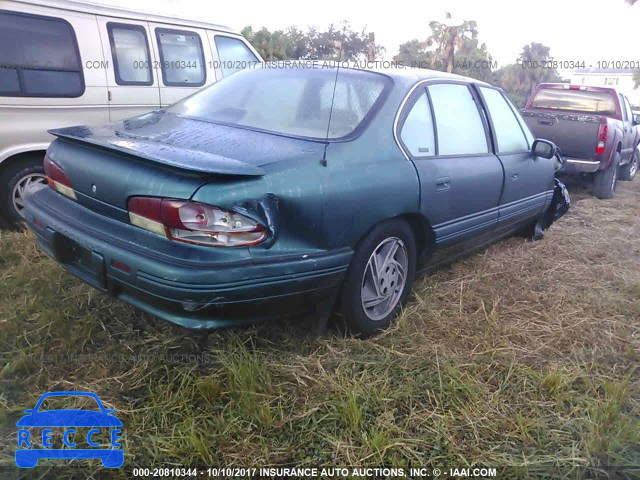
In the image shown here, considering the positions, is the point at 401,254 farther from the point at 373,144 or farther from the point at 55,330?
the point at 55,330

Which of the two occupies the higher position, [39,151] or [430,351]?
[39,151]

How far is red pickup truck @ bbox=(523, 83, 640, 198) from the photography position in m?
6.73

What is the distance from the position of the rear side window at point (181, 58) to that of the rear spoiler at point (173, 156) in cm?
284

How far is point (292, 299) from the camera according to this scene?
226cm

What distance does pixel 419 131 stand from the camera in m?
2.92

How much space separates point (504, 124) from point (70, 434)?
3.35 meters

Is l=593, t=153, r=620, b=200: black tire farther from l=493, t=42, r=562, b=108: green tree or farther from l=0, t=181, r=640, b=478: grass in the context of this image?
l=493, t=42, r=562, b=108: green tree

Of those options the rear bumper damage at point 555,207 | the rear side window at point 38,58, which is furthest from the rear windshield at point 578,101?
the rear side window at point 38,58

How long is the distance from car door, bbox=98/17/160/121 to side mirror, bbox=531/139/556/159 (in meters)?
3.43

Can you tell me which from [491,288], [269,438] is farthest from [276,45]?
[269,438]

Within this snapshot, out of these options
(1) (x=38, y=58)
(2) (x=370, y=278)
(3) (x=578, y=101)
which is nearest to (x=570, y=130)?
(3) (x=578, y=101)

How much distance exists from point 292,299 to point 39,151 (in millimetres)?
3016

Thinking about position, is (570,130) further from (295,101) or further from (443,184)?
(295,101)

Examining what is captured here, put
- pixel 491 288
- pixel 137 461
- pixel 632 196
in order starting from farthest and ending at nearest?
pixel 632 196, pixel 491 288, pixel 137 461
